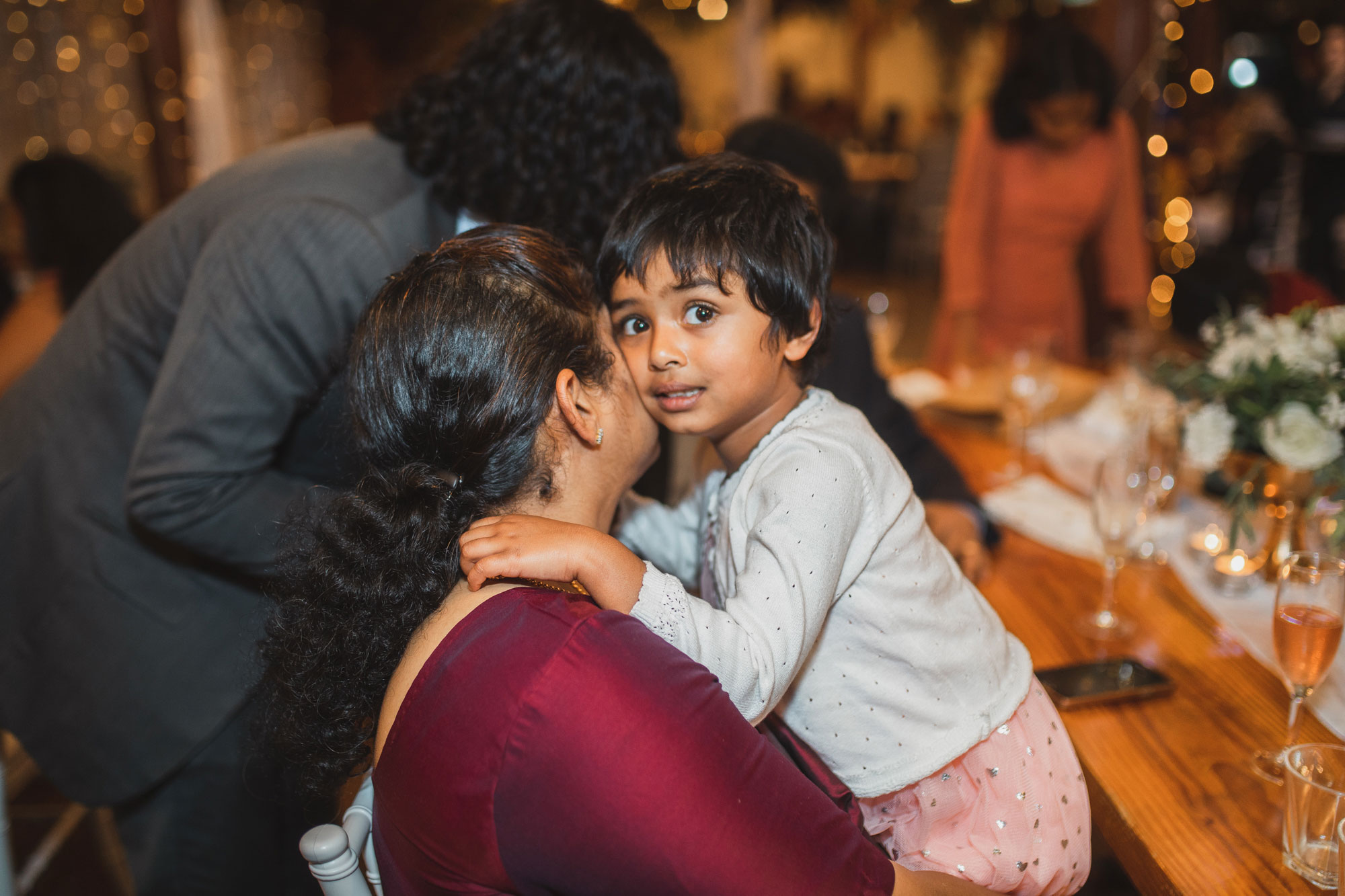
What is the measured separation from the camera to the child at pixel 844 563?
3.87 ft

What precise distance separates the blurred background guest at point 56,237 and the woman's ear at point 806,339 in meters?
2.92

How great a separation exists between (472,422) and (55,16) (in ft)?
20.3

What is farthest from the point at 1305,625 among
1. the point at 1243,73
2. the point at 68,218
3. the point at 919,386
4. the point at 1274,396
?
the point at 1243,73

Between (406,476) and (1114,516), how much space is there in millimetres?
1210

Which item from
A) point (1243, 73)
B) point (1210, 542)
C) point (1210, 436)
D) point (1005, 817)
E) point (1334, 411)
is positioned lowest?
point (1005, 817)

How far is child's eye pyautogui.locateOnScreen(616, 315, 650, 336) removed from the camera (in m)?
1.28

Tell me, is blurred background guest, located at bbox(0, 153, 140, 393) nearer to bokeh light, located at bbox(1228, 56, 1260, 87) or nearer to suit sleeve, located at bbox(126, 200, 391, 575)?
suit sleeve, located at bbox(126, 200, 391, 575)

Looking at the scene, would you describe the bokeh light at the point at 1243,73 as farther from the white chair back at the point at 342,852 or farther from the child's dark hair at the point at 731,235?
the white chair back at the point at 342,852

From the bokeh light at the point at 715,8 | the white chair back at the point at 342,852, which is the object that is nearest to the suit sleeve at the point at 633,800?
the white chair back at the point at 342,852

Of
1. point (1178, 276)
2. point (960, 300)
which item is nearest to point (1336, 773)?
point (960, 300)

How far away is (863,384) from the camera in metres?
2.13

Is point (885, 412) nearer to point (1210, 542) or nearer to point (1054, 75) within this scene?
point (1210, 542)

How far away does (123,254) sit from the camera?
1659 millimetres

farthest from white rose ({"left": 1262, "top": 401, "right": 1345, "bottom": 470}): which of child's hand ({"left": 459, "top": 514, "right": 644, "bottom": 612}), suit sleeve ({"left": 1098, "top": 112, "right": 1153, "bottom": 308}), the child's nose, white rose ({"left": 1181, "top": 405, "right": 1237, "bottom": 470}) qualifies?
suit sleeve ({"left": 1098, "top": 112, "right": 1153, "bottom": 308})
